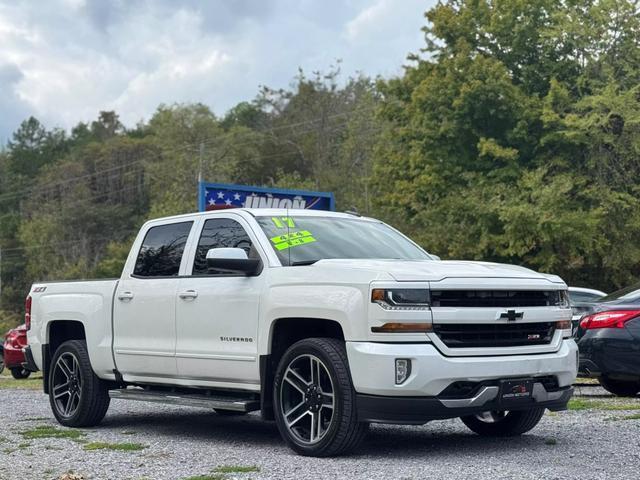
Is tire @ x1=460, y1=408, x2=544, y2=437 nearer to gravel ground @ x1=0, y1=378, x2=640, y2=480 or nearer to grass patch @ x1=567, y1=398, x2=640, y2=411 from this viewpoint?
gravel ground @ x1=0, y1=378, x2=640, y2=480

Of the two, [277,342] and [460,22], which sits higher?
[460,22]

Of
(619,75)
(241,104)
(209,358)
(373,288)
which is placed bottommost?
(209,358)

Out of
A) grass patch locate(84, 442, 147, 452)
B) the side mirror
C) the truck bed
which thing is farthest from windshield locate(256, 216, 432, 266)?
the truck bed

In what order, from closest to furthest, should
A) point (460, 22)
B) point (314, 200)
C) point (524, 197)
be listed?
point (314, 200) < point (524, 197) < point (460, 22)

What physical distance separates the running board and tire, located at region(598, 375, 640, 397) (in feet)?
18.2

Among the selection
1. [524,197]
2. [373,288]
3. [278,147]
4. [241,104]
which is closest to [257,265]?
[373,288]

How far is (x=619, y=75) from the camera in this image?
3378cm

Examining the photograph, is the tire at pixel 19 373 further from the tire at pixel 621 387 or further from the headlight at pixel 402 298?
the headlight at pixel 402 298

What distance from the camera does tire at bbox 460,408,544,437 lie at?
8453mm

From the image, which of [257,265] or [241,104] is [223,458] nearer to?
[257,265]

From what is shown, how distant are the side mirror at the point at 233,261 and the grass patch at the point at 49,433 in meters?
2.46

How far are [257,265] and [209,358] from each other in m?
0.96

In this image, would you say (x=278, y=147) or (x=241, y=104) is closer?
(x=278, y=147)

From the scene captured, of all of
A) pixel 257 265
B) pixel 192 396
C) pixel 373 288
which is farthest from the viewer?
pixel 192 396
